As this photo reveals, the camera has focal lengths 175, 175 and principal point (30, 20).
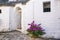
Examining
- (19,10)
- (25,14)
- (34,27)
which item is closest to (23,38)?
(34,27)

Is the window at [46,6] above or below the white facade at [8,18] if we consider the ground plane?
above

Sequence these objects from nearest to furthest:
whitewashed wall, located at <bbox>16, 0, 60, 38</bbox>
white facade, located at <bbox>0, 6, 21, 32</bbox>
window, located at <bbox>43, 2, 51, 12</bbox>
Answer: whitewashed wall, located at <bbox>16, 0, 60, 38</bbox>, window, located at <bbox>43, 2, 51, 12</bbox>, white facade, located at <bbox>0, 6, 21, 32</bbox>

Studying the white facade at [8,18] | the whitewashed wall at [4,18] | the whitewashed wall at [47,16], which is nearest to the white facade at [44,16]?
the whitewashed wall at [47,16]

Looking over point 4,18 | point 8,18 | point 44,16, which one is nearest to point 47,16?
point 44,16

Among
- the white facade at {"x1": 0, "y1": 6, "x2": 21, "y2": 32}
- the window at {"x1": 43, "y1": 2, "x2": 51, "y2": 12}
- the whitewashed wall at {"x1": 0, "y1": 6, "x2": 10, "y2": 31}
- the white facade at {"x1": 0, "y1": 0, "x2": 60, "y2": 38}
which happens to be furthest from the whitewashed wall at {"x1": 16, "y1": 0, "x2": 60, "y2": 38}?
the whitewashed wall at {"x1": 0, "y1": 6, "x2": 10, "y2": 31}

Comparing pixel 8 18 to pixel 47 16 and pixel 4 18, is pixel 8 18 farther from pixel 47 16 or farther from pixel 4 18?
pixel 47 16

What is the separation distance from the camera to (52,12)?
1372 centimetres

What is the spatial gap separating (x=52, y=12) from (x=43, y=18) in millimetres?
919

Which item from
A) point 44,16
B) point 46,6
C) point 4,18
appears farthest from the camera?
point 4,18

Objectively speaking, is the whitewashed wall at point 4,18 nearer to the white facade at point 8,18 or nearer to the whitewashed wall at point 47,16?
the white facade at point 8,18

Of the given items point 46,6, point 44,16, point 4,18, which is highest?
point 46,6

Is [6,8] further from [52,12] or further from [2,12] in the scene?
[52,12]

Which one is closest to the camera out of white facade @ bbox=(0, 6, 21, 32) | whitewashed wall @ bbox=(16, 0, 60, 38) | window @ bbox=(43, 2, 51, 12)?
whitewashed wall @ bbox=(16, 0, 60, 38)

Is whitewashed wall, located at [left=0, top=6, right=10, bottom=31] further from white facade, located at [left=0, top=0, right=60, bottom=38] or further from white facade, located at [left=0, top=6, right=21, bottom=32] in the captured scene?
white facade, located at [left=0, top=0, right=60, bottom=38]
